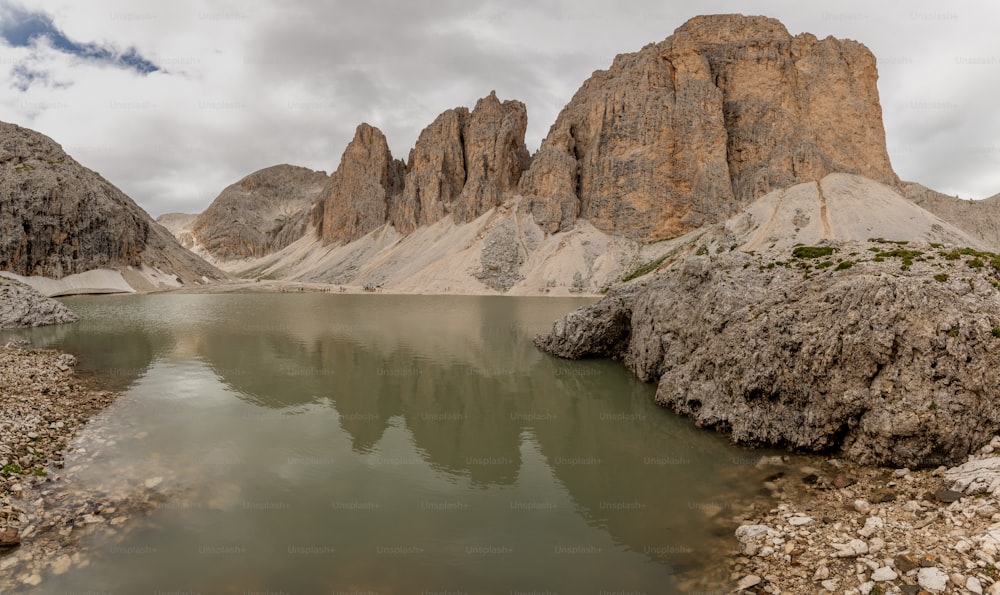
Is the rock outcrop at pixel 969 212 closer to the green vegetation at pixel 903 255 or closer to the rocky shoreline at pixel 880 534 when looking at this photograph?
the green vegetation at pixel 903 255

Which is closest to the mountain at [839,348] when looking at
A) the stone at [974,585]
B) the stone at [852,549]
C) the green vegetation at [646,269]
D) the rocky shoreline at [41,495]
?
the stone at [852,549]

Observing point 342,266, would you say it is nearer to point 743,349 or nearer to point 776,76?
point 776,76

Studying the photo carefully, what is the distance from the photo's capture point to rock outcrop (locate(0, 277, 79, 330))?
5269 centimetres

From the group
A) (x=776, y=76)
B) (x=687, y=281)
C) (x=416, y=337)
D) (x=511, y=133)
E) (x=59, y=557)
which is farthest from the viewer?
(x=511, y=133)

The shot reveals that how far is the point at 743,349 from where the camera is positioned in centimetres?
2064

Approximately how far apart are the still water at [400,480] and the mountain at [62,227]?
12973 centimetres

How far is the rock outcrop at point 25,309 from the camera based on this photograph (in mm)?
52688

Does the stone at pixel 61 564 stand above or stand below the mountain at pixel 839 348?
below

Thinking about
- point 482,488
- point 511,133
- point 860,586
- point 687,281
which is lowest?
point 482,488

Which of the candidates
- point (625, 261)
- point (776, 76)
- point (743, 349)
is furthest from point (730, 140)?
point (743, 349)

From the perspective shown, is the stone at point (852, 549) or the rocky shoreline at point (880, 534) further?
the stone at point (852, 549)

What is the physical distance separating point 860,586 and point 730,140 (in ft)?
553

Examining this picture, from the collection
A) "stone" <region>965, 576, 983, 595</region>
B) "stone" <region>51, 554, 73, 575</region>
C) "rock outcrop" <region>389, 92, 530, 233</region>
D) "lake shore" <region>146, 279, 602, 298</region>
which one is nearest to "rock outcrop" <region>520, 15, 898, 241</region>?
"rock outcrop" <region>389, 92, 530, 233</region>

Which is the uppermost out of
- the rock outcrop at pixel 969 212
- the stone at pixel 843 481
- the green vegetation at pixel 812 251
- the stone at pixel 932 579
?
the rock outcrop at pixel 969 212
